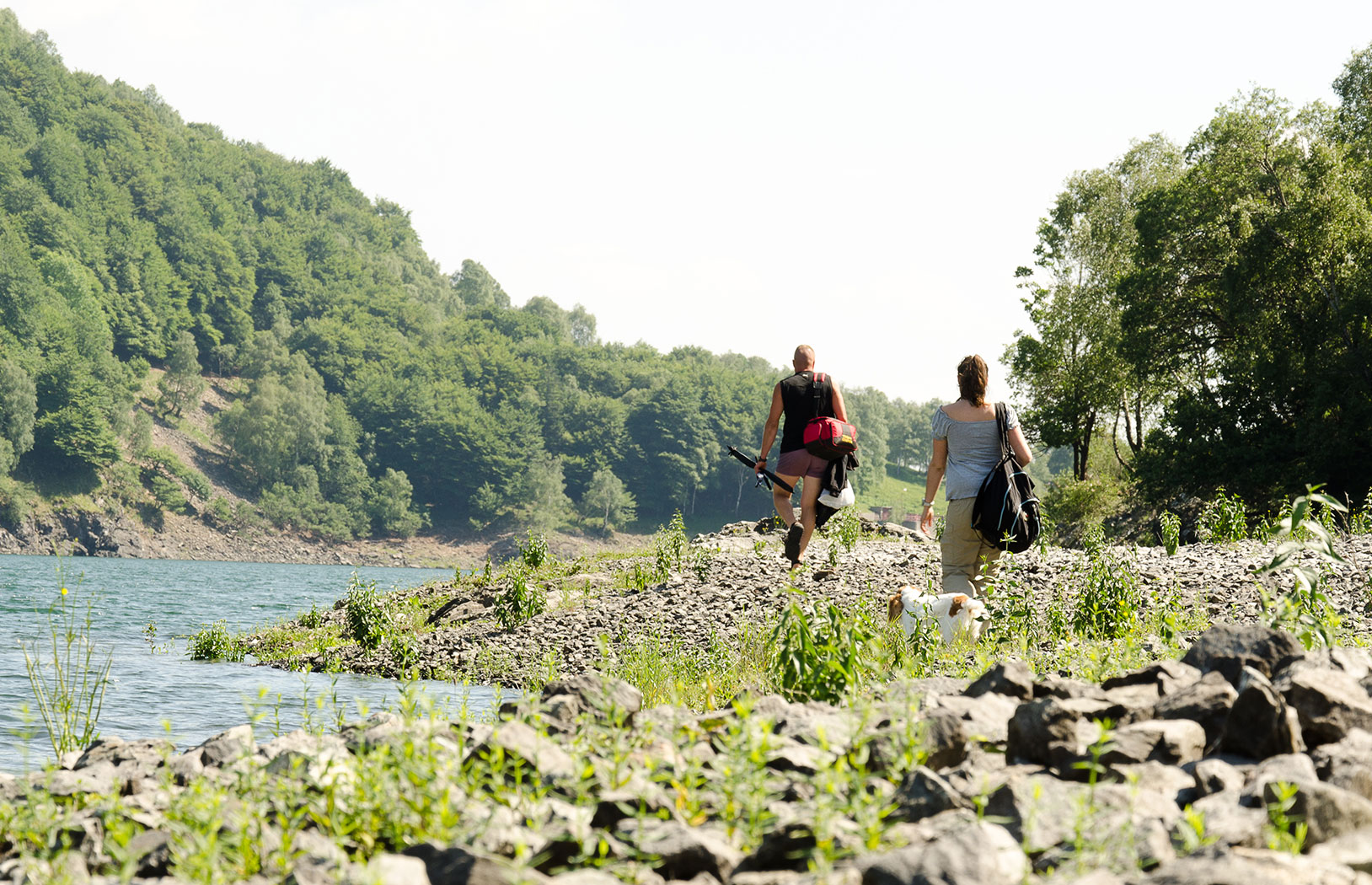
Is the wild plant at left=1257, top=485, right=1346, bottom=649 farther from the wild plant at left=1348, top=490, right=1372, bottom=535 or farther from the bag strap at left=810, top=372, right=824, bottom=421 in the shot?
the wild plant at left=1348, top=490, right=1372, bottom=535

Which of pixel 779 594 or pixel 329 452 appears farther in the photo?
pixel 329 452

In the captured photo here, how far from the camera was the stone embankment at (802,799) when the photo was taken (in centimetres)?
272

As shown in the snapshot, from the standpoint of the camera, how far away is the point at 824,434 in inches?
416

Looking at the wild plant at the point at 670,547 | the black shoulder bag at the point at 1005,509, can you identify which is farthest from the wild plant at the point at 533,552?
the black shoulder bag at the point at 1005,509

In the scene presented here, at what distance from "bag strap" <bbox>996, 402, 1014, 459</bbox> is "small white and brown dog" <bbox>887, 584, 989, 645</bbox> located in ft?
3.54

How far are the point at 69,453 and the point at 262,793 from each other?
329 feet

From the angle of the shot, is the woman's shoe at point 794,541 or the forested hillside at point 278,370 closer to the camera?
the woman's shoe at point 794,541

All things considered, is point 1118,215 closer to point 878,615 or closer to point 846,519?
point 846,519

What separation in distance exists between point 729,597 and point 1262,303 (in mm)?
21755

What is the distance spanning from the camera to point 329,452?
379 feet

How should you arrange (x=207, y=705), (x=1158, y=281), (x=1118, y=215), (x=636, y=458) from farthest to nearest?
(x=636, y=458)
(x=1118, y=215)
(x=1158, y=281)
(x=207, y=705)

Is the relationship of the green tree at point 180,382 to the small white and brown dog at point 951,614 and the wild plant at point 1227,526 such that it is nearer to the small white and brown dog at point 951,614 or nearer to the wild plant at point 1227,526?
the wild plant at point 1227,526

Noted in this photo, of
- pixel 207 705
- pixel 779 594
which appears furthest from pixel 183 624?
pixel 779 594

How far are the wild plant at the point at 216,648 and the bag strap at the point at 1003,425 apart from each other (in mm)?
10918
